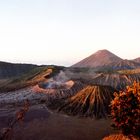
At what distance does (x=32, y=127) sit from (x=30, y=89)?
19483 mm

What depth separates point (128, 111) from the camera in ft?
80.7

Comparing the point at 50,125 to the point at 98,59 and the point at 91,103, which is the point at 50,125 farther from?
the point at 98,59

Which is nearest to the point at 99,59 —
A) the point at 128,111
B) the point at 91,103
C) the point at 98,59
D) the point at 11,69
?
the point at 98,59

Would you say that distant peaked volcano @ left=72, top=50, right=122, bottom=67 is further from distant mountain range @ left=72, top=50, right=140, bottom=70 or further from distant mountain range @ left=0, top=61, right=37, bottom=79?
distant mountain range @ left=0, top=61, right=37, bottom=79

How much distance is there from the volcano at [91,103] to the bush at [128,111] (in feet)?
51.7

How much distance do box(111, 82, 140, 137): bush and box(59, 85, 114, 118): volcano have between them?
15.8 metres

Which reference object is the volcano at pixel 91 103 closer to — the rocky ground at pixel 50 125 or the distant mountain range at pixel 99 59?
the rocky ground at pixel 50 125

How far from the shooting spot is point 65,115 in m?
42.7

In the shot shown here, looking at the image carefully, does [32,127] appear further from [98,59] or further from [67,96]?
[98,59]

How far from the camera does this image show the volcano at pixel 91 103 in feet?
138

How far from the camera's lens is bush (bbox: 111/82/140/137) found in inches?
950

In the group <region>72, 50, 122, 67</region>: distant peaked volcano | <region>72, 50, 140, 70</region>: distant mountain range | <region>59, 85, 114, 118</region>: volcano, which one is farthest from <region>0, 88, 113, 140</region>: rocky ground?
<region>72, 50, 122, 67</region>: distant peaked volcano

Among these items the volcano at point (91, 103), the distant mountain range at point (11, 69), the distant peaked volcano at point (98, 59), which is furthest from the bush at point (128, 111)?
the distant peaked volcano at point (98, 59)

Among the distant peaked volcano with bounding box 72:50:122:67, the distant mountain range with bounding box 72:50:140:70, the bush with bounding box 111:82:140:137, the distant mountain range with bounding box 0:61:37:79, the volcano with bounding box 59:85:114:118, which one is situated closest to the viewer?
the bush with bounding box 111:82:140:137
